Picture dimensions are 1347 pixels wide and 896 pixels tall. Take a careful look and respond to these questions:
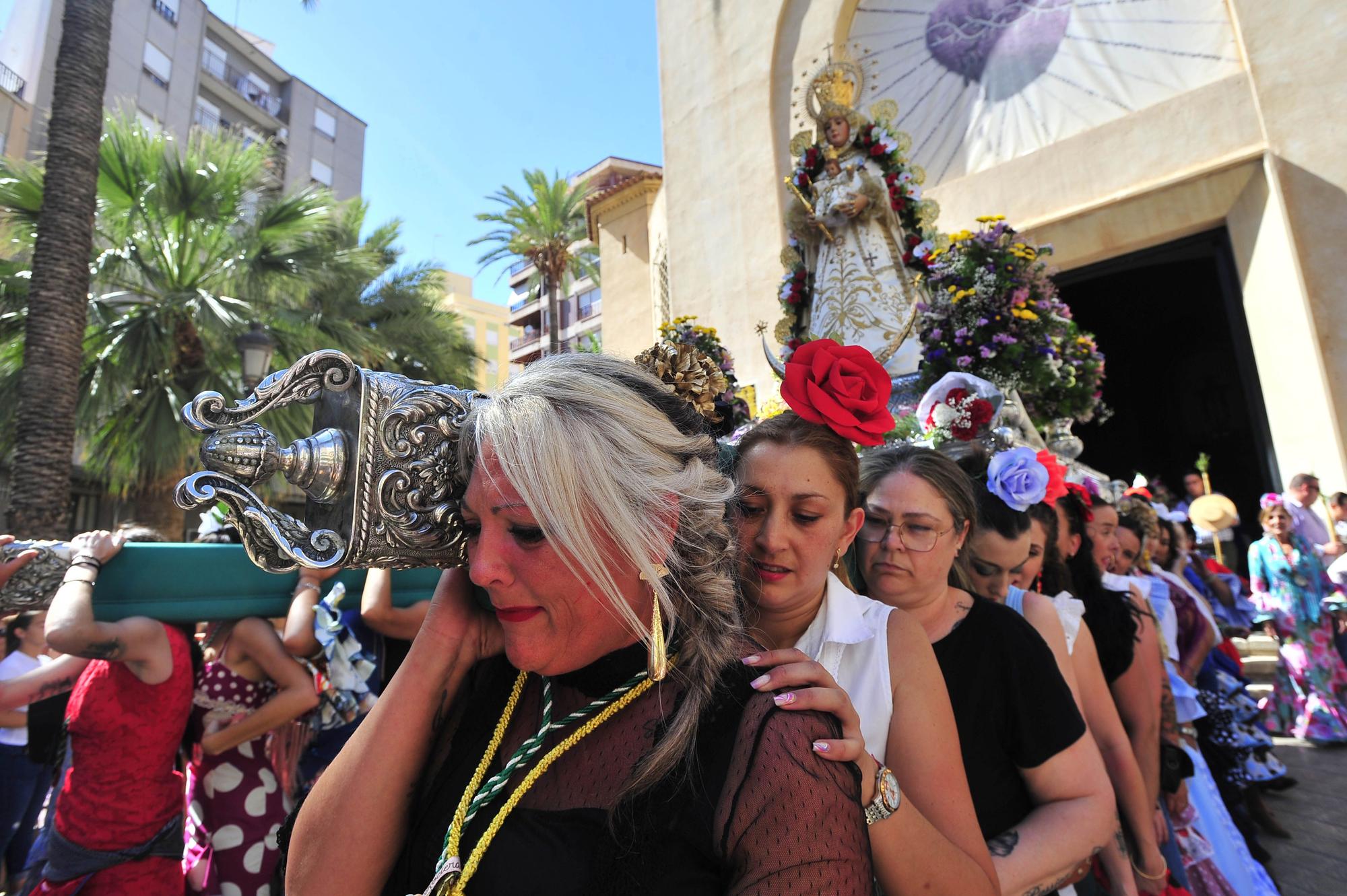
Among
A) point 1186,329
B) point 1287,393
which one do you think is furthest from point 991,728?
point 1186,329

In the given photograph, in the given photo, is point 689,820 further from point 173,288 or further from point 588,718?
point 173,288

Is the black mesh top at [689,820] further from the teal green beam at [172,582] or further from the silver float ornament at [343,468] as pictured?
the teal green beam at [172,582]

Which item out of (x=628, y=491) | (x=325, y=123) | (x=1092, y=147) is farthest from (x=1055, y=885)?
(x=325, y=123)

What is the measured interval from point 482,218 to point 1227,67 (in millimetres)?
21035

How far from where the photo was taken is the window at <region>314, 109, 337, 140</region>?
3350 centimetres

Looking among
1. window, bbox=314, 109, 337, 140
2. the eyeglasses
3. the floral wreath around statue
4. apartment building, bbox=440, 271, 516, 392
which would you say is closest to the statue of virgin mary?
the floral wreath around statue

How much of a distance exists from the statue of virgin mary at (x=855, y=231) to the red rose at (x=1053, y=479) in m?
2.33

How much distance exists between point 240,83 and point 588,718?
125ft

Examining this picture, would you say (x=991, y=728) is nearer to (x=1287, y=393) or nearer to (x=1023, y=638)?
(x=1023, y=638)

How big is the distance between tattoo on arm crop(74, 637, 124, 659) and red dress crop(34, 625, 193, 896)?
0.24 meters

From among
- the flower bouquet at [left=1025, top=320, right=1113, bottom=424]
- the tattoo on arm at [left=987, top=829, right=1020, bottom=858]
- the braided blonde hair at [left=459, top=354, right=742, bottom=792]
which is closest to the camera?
the braided blonde hair at [left=459, top=354, right=742, bottom=792]

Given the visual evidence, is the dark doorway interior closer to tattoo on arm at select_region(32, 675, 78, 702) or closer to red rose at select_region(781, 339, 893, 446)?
red rose at select_region(781, 339, 893, 446)

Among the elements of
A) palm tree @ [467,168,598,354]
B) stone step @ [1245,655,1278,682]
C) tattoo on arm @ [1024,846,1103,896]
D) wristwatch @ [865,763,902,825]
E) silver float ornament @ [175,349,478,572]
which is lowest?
stone step @ [1245,655,1278,682]

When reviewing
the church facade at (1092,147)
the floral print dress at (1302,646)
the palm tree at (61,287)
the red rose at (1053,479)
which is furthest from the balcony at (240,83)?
the floral print dress at (1302,646)
